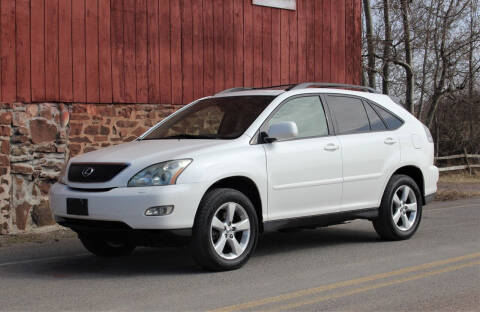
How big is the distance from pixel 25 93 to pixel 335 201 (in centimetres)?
554

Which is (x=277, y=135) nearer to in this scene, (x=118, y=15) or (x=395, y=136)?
(x=395, y=136)

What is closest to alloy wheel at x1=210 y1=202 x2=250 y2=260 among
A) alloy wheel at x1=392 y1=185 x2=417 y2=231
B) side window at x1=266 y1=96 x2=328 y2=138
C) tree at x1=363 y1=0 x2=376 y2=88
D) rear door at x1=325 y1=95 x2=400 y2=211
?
side window at x1=266 y1=96 x2=328 y2=138

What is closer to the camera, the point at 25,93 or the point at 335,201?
the point at 335,201

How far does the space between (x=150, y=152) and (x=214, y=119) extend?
4.50ft

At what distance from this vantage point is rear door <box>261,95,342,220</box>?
297 inches

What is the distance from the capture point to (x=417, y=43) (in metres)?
23.9

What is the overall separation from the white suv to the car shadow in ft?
0.89

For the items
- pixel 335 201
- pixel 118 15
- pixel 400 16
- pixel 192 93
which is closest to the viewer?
pixel 335 201

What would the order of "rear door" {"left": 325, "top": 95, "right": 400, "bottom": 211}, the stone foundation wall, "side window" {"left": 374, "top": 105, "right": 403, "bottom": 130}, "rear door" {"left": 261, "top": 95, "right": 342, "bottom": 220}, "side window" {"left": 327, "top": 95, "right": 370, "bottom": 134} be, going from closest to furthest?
"rear door" {"left": 261, "top": 95, "right": 342, "bottom": 220} → "rear door" {"left": 325, "top": 95, "right": 400, "bottom": 211} → "side window" {"left": 327, "top": 95, "right": 370, "bottom": 134} → "side window" {"left": 374, "top": 105, "right": 403, "bottom": 130} → the stone foundation wall

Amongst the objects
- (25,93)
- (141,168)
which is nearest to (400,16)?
(25,93)

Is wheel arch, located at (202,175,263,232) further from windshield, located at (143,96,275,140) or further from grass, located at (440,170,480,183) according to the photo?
grass, located at (440,170,480,183)

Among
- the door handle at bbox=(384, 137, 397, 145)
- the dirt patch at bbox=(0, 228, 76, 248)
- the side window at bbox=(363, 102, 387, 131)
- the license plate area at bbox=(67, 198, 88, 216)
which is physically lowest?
the dirt patch at bbox=(0, 228, 76, 248)

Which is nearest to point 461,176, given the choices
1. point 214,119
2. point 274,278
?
point 214,119

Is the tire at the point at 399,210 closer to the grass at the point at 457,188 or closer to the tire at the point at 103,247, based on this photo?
the tire at the point at 103,247
